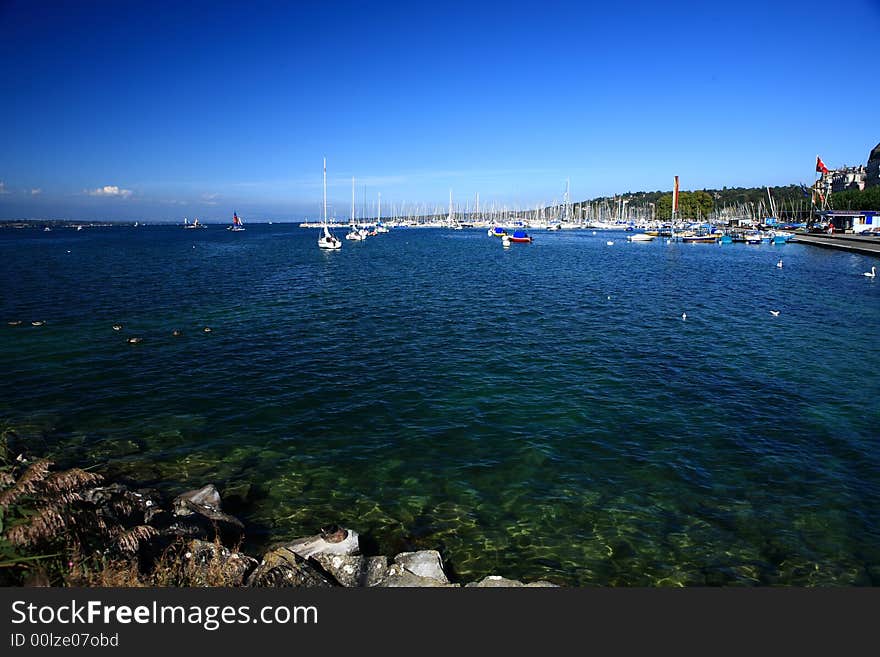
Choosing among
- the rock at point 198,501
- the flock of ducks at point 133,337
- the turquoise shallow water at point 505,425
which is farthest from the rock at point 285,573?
the flock of ducks at point 133,337

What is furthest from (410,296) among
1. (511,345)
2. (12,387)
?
(12,387)

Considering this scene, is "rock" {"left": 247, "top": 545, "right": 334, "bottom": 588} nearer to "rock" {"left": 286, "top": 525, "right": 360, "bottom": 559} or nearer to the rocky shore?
the rocky shore

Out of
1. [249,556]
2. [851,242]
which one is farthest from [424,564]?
[851,242]

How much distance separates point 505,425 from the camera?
18.6m

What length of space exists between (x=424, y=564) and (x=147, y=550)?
533cm

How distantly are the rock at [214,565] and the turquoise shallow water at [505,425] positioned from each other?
2.14 m

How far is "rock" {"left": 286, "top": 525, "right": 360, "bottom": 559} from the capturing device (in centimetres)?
1070

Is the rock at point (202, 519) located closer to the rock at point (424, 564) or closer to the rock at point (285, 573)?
the rock at point (285, 573)

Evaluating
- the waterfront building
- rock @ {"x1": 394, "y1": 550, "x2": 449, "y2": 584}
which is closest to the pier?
the waterfront building

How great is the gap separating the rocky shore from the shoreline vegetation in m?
0.02

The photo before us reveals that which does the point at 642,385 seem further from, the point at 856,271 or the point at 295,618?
the point at 856,271

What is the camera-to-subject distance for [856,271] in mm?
66938

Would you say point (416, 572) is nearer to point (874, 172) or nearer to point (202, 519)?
point (202, 519)

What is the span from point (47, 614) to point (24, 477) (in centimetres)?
323
